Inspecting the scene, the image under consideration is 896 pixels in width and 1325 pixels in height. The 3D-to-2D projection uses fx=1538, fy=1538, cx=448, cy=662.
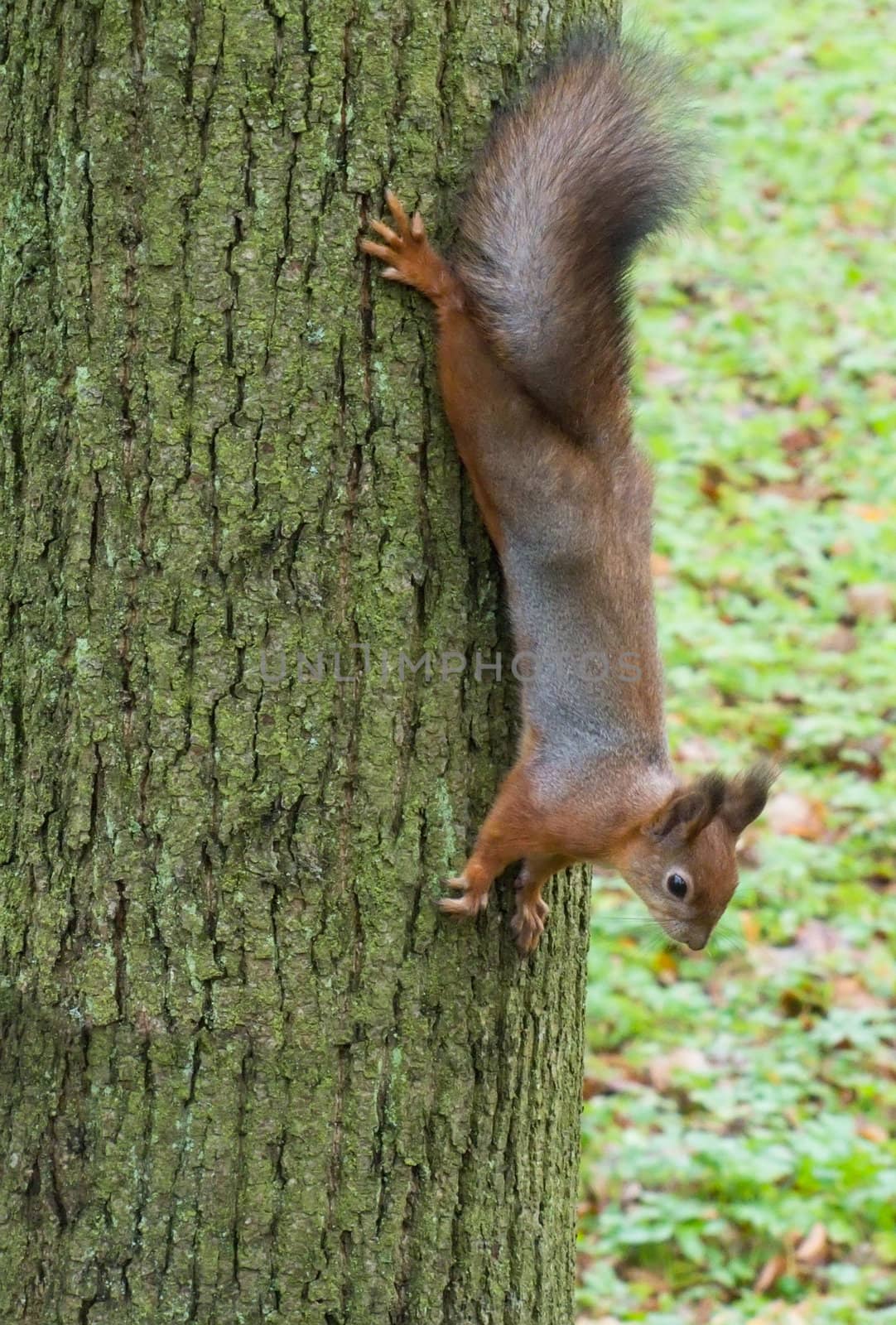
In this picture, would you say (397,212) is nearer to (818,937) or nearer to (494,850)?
(494,850)

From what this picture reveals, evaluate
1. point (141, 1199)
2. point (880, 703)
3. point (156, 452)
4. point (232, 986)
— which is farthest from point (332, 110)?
point (880, 703)

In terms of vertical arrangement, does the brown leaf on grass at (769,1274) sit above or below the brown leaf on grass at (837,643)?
below

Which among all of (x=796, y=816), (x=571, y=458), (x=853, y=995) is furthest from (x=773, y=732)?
(x=571, y=458)

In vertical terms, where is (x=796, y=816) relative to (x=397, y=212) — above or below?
below

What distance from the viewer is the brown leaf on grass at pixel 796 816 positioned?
4.76 meters

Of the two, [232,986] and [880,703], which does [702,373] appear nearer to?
[880,703]

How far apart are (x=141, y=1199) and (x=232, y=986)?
0.35m

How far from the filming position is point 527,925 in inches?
92.8

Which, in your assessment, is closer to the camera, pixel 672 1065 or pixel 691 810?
pixel 691 810

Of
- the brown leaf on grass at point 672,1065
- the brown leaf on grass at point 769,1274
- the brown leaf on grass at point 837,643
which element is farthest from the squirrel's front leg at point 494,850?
the brown leaf on grass at point 837,643

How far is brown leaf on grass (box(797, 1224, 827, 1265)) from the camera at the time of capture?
3.57 m

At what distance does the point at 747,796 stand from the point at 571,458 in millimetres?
665

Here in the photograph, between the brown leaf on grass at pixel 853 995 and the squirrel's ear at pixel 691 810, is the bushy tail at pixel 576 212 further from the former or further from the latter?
the brown leaf on grass at pixel 853 995

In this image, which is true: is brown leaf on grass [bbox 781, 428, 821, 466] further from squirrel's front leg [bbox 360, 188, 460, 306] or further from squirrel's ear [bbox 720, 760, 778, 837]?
squirrel's front leg [bbox 360, 188, 460, 306]
